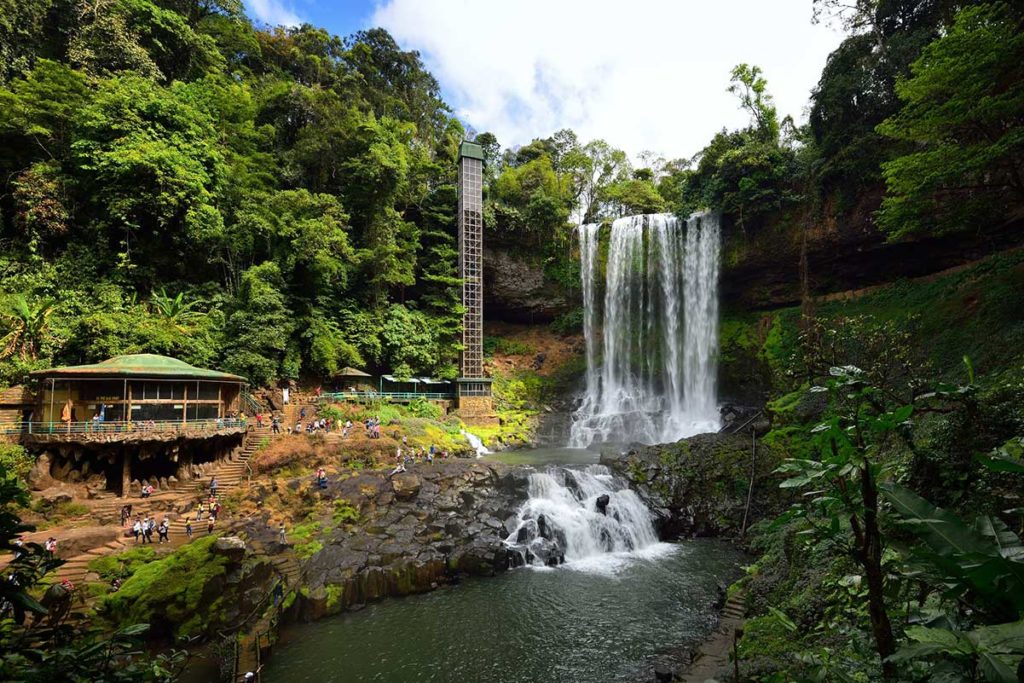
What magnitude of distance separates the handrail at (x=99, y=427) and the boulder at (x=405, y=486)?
711 cm

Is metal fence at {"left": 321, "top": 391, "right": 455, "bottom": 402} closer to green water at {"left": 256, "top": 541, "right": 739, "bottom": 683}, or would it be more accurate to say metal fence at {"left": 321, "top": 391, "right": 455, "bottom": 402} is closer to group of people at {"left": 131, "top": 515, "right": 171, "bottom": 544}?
group of people at {"left": 131, "top": 515, "right": 171, "bottom": 544}

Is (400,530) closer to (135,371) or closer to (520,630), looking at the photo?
(520,630)

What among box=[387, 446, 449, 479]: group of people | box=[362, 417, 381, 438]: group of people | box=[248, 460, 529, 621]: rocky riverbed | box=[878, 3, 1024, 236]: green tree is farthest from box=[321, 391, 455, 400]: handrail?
box=[878, 3, 1024, 236]: green tree

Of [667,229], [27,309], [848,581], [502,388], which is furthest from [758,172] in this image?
[27,309]

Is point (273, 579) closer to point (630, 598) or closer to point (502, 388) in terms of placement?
point (630, 598)

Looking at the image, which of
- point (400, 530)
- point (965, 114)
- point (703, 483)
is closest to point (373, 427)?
point (400, 530)

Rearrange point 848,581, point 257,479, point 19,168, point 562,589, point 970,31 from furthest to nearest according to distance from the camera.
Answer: point 19,168
point 257,479
point 562,589
point 970,31
point 848,581

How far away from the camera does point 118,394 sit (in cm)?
1552

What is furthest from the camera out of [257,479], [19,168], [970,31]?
[19,168]

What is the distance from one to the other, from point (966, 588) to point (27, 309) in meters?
24.8

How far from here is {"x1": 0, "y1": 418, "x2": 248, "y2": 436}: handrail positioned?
13992 millimetres

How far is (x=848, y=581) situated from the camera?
3053 millimetres

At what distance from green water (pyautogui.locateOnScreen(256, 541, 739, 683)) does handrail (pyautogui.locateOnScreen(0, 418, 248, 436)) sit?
355 inches

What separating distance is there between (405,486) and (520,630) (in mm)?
6569
